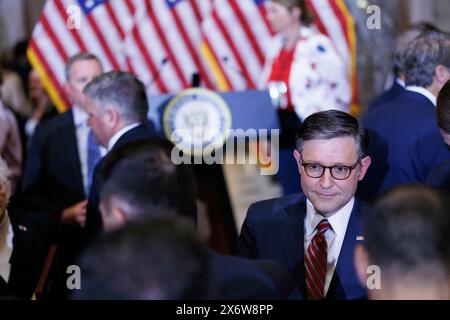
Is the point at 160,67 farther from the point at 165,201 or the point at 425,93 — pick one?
the point at 165,201

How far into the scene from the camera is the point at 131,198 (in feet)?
7.85

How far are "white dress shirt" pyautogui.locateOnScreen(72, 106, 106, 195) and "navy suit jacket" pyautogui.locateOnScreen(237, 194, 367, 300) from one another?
211 cm

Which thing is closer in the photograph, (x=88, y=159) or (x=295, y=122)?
(x=88, y=159)

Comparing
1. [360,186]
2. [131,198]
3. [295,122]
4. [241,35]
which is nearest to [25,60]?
[241,35]

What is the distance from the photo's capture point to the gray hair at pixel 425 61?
170 inches

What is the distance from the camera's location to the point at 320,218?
10.1 feet

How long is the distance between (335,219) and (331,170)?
21 cm

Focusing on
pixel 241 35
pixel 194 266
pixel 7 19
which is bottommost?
pixel 194 266

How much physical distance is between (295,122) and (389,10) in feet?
A: 9.42

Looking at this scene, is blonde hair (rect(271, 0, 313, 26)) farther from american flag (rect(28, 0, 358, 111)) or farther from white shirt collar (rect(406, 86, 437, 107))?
white shirt collar (rect(406, 86, 437, 107))

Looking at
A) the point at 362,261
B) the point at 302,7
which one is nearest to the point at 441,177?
the point at 362,261

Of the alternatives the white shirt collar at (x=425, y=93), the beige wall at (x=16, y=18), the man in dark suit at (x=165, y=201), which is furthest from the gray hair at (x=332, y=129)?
the beige wall at (x=16, y=18)

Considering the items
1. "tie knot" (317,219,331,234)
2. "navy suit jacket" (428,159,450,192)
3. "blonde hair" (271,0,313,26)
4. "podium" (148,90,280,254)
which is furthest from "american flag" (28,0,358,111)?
"tie knot" (317,219,331,234)
